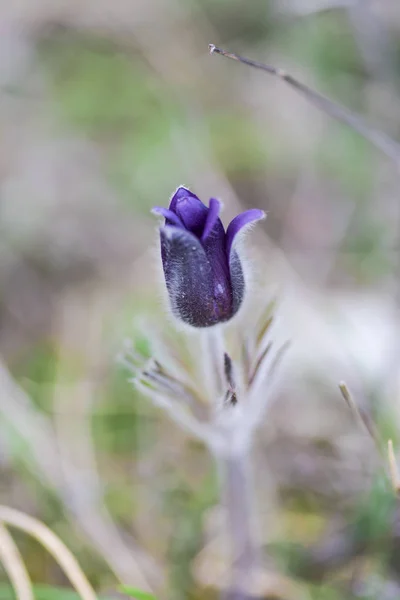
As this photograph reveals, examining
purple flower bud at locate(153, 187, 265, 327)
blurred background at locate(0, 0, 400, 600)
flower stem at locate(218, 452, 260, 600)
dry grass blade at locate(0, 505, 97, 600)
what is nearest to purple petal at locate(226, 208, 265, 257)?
purple flower bud at locate(153, 187, 265, 327)

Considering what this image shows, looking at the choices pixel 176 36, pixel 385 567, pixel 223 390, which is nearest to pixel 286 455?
pixel 385 567

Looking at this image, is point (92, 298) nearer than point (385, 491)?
Result: No

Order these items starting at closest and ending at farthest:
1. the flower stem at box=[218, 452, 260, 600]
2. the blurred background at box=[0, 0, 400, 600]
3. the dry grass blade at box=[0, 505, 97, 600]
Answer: the dry grass blade at box=[0, 505, 97, 600]
the flower stem at box=[218, 452, 260, 600]
the blurred background at box=[0, 0, 400, 600]

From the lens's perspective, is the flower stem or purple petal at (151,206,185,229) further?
the flower stem

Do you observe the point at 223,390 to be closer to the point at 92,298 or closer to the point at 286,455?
the point at 286,455

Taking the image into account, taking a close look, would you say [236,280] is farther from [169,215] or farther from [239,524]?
[239,524]

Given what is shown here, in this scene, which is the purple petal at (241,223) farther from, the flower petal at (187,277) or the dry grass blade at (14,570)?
the dry grass blade at (14,570)

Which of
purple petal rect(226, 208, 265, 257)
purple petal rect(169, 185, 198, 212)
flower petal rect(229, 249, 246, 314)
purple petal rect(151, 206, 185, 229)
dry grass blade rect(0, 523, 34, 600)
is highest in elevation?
purple petal rect(169, 185, 198, 212)

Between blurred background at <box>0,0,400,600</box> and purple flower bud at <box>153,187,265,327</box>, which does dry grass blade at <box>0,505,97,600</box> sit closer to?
blurred background at <box>0,0,400,600</box>
